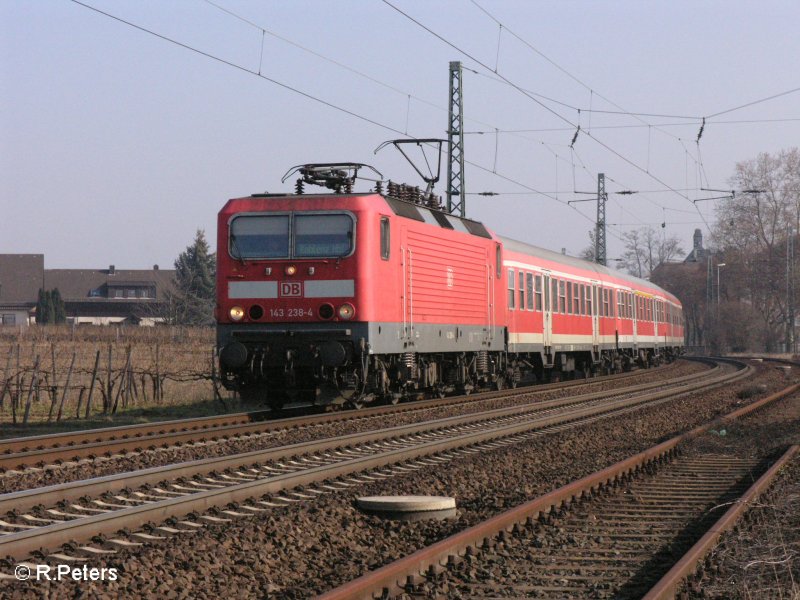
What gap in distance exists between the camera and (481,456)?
1235cm

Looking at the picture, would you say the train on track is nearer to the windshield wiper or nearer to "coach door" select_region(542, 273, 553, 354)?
the windshield wiper

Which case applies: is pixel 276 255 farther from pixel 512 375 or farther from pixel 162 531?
pixel 512 375

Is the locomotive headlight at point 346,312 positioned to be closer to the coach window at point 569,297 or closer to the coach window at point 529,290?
the coach window at point 529,290

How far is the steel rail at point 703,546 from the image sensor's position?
574 cm

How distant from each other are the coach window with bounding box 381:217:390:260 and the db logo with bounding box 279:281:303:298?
1.39m

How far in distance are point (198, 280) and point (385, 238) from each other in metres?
70.0

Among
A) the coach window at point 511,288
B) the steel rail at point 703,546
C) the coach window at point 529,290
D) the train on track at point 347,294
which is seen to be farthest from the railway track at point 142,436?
the coach window at point 529,290

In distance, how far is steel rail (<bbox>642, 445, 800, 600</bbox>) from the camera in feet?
18.8

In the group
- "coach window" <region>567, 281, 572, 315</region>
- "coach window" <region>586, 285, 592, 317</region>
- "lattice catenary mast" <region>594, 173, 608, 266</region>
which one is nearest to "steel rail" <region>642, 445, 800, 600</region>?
"coach window" <region>567, 281, 572, 315</region>

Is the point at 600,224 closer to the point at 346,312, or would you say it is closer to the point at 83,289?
the point at 346,312

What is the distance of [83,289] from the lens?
112438 mm

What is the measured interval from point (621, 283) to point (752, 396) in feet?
46.0

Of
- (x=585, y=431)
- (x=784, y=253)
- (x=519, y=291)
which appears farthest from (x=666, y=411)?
(x=784, y=253)

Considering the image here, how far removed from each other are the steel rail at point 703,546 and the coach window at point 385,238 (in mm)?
7532
